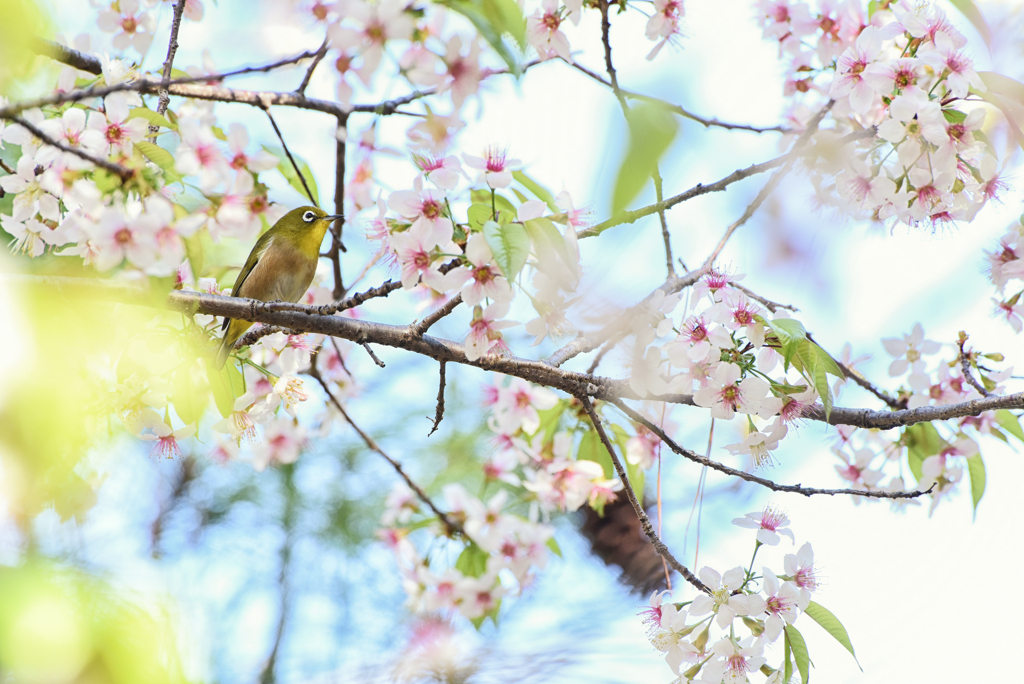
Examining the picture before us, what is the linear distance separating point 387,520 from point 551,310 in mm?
1302

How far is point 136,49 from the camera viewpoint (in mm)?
1539

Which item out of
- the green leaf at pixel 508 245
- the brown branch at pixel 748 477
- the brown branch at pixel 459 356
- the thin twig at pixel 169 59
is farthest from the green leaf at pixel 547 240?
the thin twig at pixel 169 59

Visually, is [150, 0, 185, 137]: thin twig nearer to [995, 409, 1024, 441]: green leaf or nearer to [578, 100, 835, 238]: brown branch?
[578, 100, 835, 238]: brown branch

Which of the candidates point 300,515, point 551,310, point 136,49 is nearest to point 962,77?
point 551,310

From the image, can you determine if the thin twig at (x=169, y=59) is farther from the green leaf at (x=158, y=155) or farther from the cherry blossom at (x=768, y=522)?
the cherry blossom at (x=768, y=522)

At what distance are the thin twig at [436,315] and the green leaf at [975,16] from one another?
670 mm

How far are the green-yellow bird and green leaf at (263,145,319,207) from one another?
0.11 meters

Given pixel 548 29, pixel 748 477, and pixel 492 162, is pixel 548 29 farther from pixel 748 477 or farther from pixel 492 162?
pixel 748 477

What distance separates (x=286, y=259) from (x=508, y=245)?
44.0 inches

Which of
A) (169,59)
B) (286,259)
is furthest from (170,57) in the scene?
(286,259)

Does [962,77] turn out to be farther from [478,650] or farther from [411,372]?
[411,372]

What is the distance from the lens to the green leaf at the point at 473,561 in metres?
1.84

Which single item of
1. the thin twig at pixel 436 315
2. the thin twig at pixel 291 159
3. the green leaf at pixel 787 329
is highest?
the thin twig at pixel 291 159

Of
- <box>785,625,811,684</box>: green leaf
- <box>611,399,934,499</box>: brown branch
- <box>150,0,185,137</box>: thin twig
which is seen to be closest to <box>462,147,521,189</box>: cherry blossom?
<box>611,399,934,499</box>: brown branch
